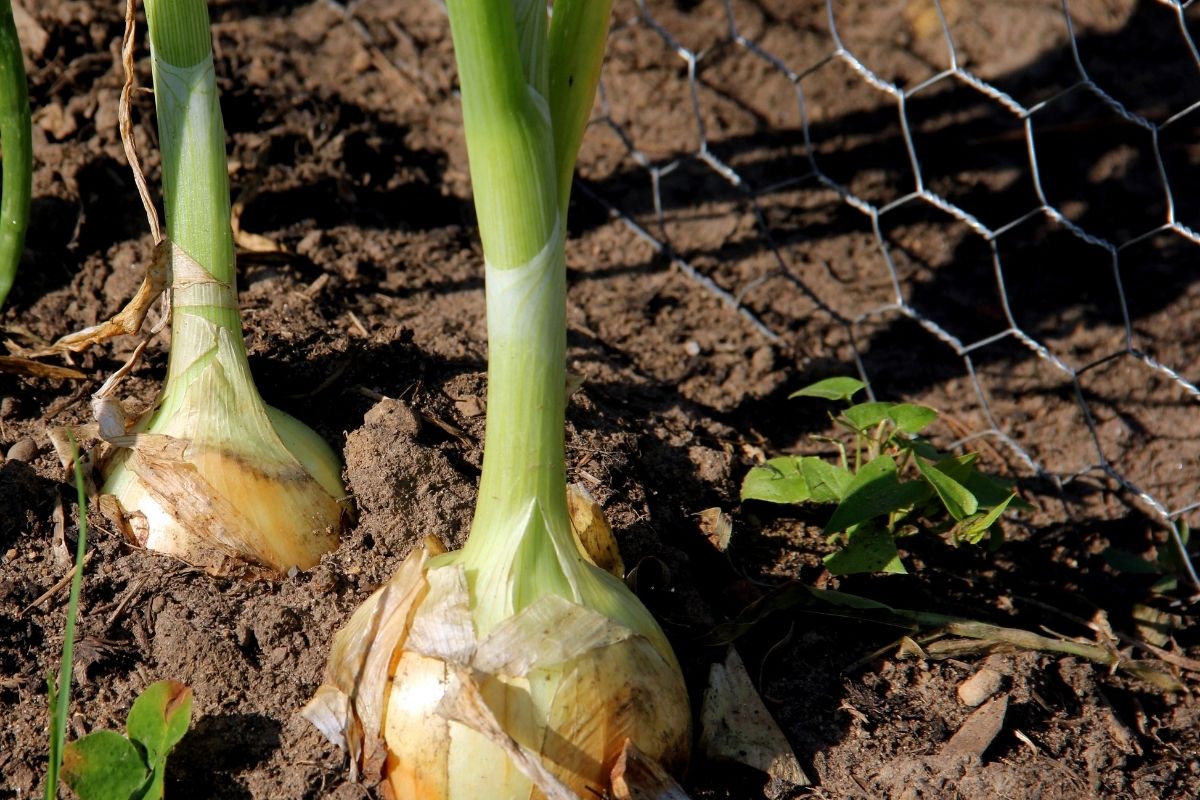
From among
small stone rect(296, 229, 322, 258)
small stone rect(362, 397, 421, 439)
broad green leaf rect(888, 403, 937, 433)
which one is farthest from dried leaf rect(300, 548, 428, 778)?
small stone rect(296, 229, 322, 258)

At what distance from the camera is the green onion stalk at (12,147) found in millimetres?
1045

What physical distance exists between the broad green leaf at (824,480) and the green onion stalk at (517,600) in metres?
0.35

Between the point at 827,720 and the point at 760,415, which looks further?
the point at 760,415

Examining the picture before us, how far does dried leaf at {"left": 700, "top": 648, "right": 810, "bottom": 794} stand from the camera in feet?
3.06

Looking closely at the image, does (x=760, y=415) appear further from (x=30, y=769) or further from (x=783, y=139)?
(x=30, y=769)

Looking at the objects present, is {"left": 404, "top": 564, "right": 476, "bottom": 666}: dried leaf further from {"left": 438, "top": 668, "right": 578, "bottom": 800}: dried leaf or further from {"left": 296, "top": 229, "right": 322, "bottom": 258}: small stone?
{"left": 296, "top": 229, "right": 322, "bottom": 258}: small stone

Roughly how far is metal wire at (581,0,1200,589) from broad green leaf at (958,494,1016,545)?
1.32ft

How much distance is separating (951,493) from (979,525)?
0.09m

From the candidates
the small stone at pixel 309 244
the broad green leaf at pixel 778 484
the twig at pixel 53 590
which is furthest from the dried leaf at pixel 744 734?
the small stone at pixel 309 244

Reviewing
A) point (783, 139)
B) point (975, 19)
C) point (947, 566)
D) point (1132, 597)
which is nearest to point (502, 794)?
point (947, 566)

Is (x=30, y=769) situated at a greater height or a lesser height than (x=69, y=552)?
lesser

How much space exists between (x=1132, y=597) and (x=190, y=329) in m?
1.22

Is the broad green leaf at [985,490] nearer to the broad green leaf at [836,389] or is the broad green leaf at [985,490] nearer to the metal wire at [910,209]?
the broad green leaf at [836,389]

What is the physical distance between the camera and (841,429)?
1.55 meters
